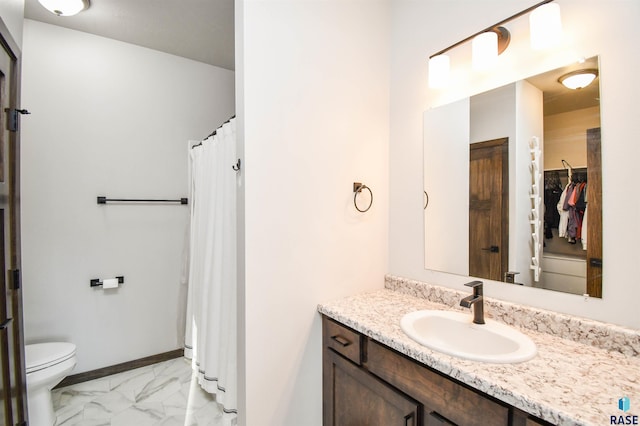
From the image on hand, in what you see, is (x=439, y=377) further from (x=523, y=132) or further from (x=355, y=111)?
(x=355, y=111)

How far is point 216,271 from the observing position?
1885 millimetres

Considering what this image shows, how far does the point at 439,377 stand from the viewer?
95cm

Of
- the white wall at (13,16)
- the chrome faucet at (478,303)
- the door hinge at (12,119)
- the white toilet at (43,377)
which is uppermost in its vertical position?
the white wall at (13,16)

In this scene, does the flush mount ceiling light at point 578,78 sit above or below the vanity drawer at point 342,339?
above

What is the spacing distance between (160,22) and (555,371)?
9.67ft

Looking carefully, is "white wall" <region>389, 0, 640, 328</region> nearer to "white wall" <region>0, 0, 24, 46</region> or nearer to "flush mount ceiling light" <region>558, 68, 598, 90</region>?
"flush mount ceiling light" <region>558, 68, 598, 90</region>

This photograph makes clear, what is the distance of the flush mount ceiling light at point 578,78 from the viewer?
42.2 inches

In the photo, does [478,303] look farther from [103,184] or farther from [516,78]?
[103,184]

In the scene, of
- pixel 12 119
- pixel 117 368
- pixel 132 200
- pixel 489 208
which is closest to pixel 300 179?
pixel 489 208

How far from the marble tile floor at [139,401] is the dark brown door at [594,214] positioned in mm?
2099

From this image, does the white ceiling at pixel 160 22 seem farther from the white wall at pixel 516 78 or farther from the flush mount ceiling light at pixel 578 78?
the flush mount ceiling light at pixel 578 78

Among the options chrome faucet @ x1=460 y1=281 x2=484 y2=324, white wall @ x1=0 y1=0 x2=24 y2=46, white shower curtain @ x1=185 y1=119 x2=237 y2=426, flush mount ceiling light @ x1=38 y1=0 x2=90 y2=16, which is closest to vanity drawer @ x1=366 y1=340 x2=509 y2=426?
chrome faucet @ x1=460 y1=281 x2=484 y2=324

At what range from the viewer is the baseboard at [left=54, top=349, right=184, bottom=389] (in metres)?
2.20

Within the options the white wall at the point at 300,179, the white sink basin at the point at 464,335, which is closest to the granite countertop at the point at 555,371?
the white sink basin at the point at 464,335
